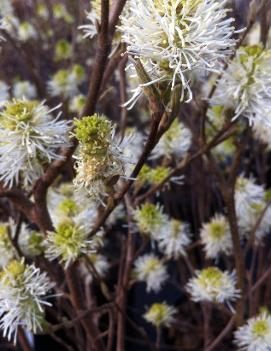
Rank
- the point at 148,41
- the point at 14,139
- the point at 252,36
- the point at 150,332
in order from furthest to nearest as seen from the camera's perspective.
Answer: the point at 150,332, the point at 252,36, the point at 14,139, the point at 148,41

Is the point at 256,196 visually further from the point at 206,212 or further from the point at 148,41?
the point at 148,41

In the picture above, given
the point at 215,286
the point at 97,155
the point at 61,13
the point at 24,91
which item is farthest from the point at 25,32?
the point at 97,155

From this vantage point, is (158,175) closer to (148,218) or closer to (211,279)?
(148,218)

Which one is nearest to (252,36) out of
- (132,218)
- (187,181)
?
(187,181)

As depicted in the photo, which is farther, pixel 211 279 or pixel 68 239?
pixel 211 279

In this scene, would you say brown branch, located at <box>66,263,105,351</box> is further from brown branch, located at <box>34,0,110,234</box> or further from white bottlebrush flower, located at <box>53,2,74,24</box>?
white bottlebrush flower, located at <box>53,2,74,24</box>
